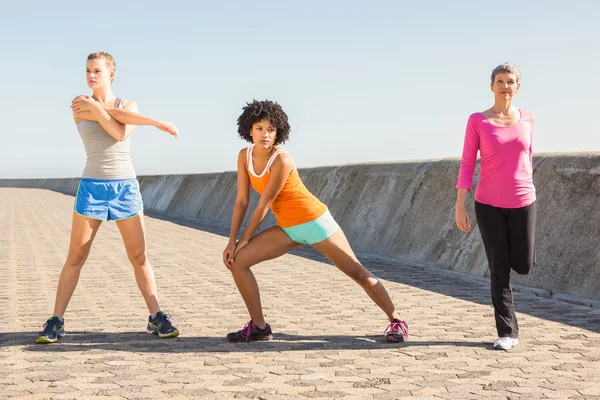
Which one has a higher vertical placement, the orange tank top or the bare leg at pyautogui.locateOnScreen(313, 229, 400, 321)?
the orange tank top

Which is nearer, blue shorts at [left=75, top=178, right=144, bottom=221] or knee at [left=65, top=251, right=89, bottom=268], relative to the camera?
blue shorts at [left=75, top=178, right=144, bottom=221]

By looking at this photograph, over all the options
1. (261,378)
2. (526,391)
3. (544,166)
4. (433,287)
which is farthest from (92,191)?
(544,166)

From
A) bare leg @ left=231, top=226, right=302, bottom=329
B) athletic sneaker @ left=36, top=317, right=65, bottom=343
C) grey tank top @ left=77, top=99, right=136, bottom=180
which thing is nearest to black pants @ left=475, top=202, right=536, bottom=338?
bare leg @ left=231, top=226, right=302, bottom=329

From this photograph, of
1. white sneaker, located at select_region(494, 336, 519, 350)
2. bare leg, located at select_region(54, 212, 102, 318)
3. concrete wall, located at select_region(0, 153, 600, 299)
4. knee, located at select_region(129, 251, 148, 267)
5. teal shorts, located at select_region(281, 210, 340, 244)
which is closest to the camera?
white sneaker, located at select_region(494, 336, 519, 350)

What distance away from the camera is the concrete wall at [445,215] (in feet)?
27.9

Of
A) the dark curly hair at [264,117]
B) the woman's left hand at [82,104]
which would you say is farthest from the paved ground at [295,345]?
the woman's left hand at [82,104]

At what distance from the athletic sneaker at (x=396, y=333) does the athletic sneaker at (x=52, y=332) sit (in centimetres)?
233

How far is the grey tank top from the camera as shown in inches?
237

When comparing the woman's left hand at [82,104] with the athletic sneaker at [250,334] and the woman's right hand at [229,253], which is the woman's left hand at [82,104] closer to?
the woman's right hand at [229,253]

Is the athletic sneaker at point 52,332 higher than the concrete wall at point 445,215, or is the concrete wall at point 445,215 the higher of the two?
the concrete wall at point 445,215

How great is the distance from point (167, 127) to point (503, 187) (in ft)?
7.63

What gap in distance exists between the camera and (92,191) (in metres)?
5.98

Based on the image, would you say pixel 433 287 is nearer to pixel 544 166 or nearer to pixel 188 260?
pixel 544 166

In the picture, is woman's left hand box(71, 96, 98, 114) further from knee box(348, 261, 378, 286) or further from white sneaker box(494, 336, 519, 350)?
white sneaker box(494, 336, 519, 350)
